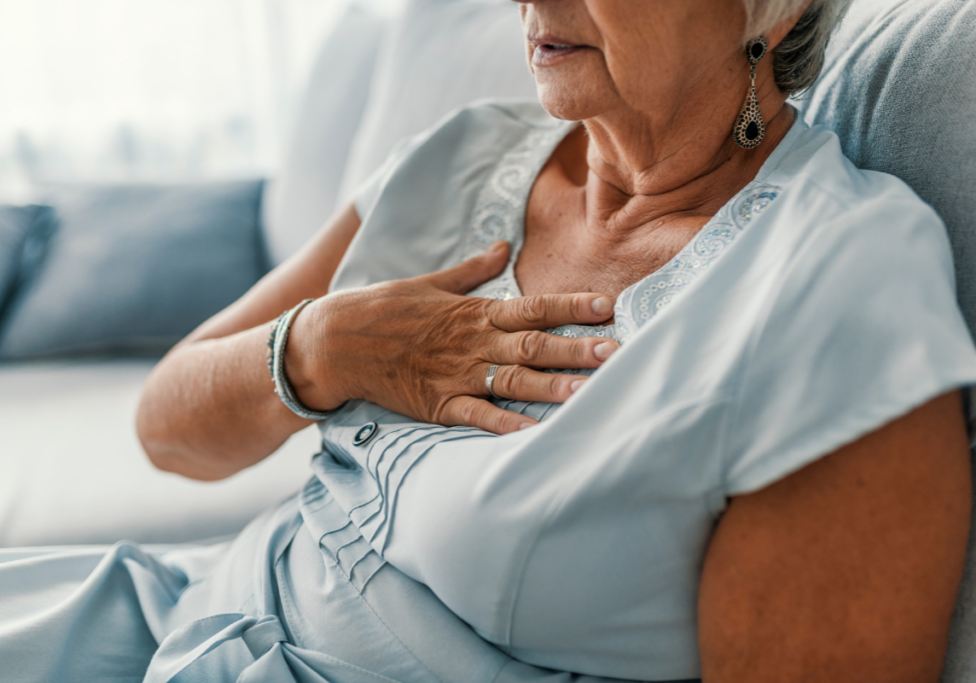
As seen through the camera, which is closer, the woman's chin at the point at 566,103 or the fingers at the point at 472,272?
the woman's chin at the point at 566,103

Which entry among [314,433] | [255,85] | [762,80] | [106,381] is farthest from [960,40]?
[255,85]

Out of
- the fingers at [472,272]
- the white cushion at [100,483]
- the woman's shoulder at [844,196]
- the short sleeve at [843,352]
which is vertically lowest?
the white cushion at [100,483]

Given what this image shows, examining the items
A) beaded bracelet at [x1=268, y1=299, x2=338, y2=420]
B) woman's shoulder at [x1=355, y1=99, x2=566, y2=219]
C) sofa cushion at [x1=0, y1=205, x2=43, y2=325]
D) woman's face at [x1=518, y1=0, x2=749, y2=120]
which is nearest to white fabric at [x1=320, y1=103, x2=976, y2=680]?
woman's face at [x1=518, y1=0, x2=749, y2=120]

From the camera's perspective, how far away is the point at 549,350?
2.23 ft

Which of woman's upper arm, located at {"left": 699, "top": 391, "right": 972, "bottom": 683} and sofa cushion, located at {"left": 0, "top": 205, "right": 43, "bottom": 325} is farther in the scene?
sofa cushion, located at {"left": 0, "top": 205, "right": 43, "bottom": 325}

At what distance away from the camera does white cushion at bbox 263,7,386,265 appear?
1.71 metres

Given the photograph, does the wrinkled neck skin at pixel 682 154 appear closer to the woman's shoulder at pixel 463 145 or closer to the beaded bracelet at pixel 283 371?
the woman's shoulder at pixel 463 145

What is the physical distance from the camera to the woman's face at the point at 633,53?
0.65m

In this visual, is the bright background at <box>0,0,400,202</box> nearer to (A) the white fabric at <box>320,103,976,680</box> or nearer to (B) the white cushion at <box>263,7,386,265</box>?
(B) the white cushion at <box>263,7,386,265</box>

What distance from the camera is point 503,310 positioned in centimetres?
75

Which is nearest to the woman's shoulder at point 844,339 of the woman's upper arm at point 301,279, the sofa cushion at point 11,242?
the woman's upper arm at point 301,279

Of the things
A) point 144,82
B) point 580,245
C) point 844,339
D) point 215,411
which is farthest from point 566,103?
point 144,82

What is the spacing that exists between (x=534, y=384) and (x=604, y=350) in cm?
7

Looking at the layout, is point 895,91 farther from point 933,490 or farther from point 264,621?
point 264,621
